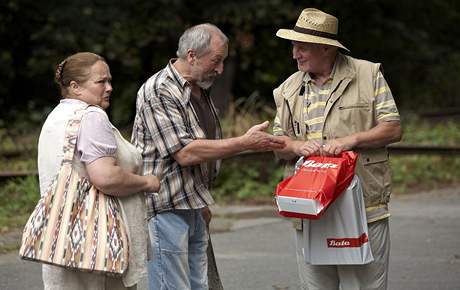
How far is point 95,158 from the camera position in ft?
15.4

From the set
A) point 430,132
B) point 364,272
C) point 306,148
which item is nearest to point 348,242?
point 364,272

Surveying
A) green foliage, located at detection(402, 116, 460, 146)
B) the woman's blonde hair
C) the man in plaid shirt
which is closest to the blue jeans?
the man in plaid shirt

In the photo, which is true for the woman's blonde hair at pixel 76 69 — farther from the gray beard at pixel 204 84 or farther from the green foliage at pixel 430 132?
the green foliage at pixel 430 132

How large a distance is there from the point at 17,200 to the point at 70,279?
6.21m

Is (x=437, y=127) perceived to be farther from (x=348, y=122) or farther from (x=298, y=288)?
(x=348, y=122)

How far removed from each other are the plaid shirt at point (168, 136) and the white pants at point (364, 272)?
26.5 inches

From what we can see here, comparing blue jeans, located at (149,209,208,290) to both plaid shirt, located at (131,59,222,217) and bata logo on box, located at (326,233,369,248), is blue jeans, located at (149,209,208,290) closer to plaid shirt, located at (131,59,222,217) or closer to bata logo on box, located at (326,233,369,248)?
plaid shirt, located at (131,59,222,217)

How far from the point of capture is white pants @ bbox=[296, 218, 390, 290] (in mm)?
5359

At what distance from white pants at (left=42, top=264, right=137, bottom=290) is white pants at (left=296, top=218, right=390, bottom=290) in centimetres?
117

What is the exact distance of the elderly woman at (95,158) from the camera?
4.73 metres

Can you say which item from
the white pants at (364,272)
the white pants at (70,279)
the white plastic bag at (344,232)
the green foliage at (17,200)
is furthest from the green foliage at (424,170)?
the white pants at (70,279)

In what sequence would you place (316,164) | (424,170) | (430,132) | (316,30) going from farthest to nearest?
(430,132) < (424,170) < (316,30) < (316,164)

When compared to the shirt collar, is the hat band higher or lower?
higher

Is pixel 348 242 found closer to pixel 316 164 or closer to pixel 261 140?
pixel 316 164
